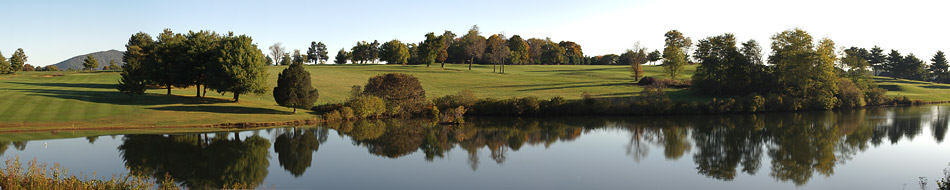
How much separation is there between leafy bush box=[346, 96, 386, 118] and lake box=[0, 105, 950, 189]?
5854 millimetres

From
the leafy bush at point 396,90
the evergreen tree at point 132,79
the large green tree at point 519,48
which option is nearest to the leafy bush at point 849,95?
the leafy bush at point 396,90

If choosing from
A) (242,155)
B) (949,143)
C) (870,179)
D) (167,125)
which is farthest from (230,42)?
(949,143)

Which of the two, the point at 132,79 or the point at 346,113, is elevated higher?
the point at 132,79

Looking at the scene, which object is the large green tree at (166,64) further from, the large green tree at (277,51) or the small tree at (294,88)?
the large green tree at (277,51)

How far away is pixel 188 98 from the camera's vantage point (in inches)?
Result: 1908

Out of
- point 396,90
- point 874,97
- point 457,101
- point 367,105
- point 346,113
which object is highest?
point 396,90

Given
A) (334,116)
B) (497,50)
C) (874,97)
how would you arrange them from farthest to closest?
(497,50)
(874,97)
(334,116)

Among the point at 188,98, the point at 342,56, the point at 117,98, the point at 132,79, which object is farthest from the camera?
→ the point at 342,56

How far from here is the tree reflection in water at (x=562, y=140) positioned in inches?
846

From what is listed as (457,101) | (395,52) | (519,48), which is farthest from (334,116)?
(519,48)

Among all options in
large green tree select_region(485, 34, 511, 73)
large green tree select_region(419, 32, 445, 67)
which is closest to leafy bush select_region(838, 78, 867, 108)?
large green tree select_region(485, 34, 511, 73)

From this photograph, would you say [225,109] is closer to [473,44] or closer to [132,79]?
[132,79]

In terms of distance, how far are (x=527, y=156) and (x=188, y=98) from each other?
3738cm

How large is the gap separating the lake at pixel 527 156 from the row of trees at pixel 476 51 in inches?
2764
